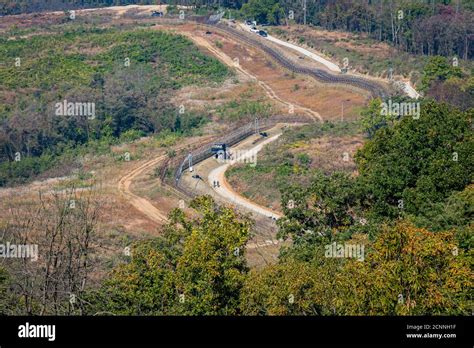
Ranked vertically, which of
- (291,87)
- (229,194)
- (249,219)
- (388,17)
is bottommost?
(229,194)

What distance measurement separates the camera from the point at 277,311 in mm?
22250

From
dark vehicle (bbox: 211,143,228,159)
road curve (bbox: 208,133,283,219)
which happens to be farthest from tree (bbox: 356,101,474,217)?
dark vehicle (bbox: 211,143,228,159)

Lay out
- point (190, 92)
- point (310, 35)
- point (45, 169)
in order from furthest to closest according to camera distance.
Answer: point (310, 35), point (190, 92), point (45, 169)

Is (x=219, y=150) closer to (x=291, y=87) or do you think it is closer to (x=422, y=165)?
(x=291, y=87)

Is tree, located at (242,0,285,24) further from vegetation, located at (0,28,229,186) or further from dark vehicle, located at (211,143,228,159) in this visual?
dark vehicle, located at (211,143,228,159)

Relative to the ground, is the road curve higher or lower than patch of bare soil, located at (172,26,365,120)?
lower

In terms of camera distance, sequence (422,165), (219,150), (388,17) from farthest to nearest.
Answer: (388,17) < (219,150) < (422,165)

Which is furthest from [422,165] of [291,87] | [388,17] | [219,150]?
[388,17]

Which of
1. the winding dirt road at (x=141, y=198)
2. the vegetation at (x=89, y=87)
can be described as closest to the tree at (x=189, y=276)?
the winding dirt road at (x=141, y=198)
